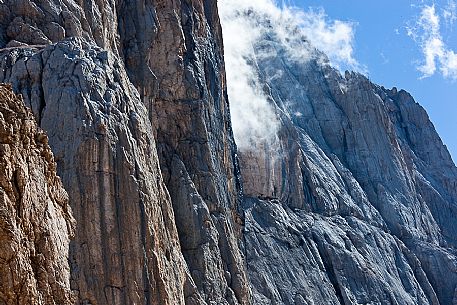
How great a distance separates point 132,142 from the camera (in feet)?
92.3

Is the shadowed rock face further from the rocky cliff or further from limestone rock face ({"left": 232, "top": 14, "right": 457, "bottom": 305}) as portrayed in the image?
limestone rock face ({"left": 232, "top": 14, "right": 457, "bottom": 305})

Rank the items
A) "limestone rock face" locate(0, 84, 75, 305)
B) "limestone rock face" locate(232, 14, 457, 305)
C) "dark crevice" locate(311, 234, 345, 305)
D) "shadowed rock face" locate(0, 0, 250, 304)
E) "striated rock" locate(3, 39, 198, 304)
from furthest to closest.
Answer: "dark crevice" locate(311, 234, 345, 305) < "limestone rock face" locate(232, 14, 457, 305) < "shadowed rock face" locate(0, 0, 250, 304) < "striated rock" locate(3, 39, 198, 304) < "limestone rock face" locate(0, 84, 75, 305)

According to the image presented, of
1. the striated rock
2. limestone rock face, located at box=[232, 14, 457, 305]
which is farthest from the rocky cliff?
limestone rock face, located at box=[232, 14, 457, 305]

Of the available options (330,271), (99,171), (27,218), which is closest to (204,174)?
(99,171)

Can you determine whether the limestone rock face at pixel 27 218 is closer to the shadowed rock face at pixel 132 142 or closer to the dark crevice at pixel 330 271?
the shadowed rock face at pixel 132 142

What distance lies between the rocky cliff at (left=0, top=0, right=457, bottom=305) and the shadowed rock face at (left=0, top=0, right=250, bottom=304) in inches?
2.5

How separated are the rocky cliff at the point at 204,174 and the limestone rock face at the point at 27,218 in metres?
0.05

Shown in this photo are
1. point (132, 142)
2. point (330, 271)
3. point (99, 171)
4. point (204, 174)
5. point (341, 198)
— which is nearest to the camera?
point (99, 171)

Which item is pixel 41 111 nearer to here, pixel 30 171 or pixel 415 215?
pixel 30 171

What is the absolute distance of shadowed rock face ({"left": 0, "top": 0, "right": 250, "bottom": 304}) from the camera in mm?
26641

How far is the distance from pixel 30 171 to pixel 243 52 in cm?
6152

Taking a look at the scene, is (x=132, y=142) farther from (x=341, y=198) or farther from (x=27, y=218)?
(x=341, y=198)

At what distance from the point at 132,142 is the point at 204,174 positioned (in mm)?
13548

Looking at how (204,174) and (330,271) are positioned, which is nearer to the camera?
(204,174)
